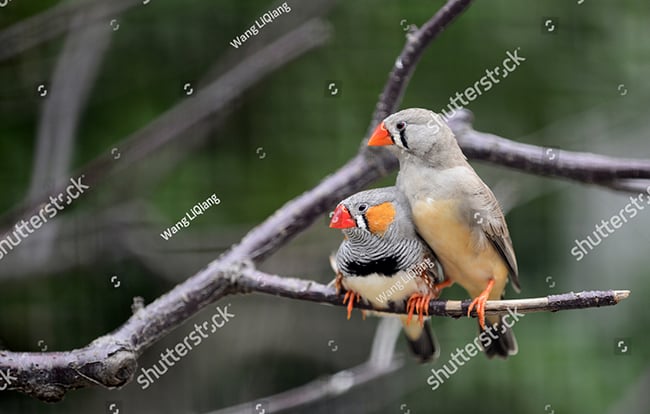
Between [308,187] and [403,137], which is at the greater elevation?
[308,187]

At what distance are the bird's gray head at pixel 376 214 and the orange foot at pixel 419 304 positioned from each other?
11 cm

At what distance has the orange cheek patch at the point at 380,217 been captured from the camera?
0.78 meters

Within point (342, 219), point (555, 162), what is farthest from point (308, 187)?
Answer: point (342, 219)

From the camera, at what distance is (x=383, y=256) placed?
2.81 feet

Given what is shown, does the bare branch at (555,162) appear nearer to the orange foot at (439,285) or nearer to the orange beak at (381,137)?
the orange foot at (439,285)

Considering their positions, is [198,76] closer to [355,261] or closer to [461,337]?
[461,337]

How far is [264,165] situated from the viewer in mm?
2297

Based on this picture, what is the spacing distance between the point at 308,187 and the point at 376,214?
1460 millimetres

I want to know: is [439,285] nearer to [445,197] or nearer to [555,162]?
[445,197]

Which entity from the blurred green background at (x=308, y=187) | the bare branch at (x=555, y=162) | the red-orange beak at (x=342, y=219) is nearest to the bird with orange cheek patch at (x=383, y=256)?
the red-orange beak at (x=342, y=219)

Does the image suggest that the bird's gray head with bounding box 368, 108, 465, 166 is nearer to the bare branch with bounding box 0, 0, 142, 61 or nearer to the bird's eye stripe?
the bird's eye stripe

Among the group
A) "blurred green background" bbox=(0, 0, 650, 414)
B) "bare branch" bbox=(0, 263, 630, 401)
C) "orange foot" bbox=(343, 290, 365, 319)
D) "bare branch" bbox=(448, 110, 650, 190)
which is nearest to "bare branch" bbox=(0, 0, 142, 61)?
"blurred green background" bbox=(0, 0, 650, 414)

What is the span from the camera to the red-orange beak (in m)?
0.73

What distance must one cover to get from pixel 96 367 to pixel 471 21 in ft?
5.58
